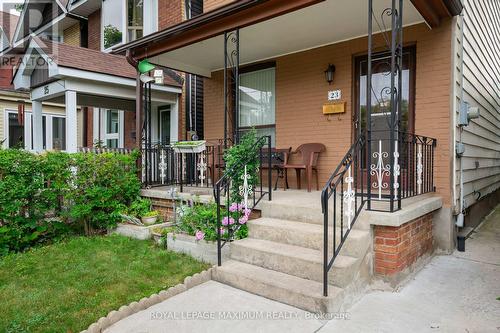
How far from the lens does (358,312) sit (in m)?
2.91

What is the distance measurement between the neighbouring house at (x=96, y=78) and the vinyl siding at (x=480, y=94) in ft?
17.2

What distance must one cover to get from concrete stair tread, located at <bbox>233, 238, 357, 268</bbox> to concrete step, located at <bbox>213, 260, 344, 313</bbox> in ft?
0.64

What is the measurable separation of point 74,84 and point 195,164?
3.16m

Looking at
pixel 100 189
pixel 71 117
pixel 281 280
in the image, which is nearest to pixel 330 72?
pixel 281 280

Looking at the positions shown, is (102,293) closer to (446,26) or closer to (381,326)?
(381,326)

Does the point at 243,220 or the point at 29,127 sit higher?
the point at 29,127

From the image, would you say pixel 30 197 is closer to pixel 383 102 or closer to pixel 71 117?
pixel 71 117

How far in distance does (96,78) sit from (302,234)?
19.3 feet

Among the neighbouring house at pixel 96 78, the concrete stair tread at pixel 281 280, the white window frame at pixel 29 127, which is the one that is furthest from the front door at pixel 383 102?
the white window frame at pixel 29 127

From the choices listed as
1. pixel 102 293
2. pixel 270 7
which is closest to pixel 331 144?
pixel 270 7

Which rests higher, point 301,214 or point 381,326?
point 301,214

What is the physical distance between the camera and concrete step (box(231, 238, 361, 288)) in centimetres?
300

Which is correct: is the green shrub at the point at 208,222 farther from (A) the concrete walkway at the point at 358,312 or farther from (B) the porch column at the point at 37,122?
(B) the porch column at the point at 37,122

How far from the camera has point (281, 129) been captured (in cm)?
634
